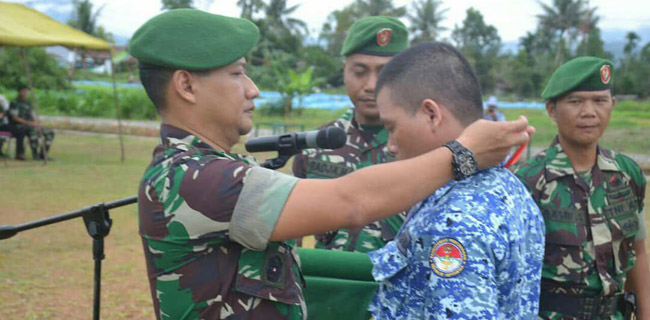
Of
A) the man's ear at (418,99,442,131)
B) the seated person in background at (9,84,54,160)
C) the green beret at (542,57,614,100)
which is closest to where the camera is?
the man's ear at (418,99,442,131)

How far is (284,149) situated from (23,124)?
14.4 m

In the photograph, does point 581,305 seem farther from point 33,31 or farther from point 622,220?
point 33,31

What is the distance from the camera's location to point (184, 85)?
5.64ft

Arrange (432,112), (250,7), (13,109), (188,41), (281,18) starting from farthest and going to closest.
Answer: (281,18), (250,7), (13,109), (432,112), (188,41)

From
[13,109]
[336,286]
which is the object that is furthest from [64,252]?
[13,109]

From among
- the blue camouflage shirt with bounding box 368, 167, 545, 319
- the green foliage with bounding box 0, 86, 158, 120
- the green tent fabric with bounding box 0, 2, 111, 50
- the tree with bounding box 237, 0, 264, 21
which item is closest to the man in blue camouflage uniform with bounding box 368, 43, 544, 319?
the blue camouflage shirt with bounding box 368, 167, 545, 319

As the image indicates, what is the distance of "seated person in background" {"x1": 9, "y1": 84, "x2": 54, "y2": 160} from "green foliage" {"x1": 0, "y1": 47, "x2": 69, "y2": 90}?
17.2 meters

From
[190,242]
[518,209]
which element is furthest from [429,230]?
[190,242]

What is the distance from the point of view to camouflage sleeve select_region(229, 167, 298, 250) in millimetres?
1516

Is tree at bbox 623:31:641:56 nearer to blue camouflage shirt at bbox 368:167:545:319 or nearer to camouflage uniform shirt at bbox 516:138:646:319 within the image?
camouflage uniform shirt at bbox 516:138:646:319

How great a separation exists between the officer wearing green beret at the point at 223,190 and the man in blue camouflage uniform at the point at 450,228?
0.41 feet

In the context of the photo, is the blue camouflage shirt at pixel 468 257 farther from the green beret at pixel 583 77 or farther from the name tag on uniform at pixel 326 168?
the green beret at pixel 583 77

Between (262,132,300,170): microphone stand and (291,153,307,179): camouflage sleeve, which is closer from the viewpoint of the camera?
(262,132,300,170): microphone stand

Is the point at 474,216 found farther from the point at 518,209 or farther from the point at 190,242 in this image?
the point at 190,242
